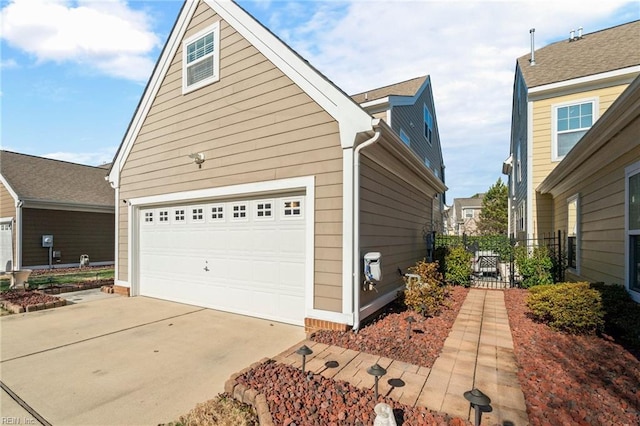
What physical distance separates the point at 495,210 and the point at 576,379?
32590mm

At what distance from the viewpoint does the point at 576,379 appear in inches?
126

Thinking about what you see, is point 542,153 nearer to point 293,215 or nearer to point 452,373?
point 293,215

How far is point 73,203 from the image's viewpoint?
1401 cm

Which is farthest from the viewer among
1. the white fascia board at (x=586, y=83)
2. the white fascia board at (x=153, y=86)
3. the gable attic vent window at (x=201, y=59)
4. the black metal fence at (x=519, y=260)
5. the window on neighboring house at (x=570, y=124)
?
the window on neighboring house at (x=570, y=124)

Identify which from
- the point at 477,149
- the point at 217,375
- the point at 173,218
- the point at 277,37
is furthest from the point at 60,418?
the point at 477,149

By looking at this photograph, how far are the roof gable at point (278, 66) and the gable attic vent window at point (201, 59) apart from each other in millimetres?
368

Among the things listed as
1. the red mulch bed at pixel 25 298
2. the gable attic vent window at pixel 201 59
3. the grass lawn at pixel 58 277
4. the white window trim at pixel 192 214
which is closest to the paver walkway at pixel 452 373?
the white window trim at pixel 192 214

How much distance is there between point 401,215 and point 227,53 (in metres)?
5.08

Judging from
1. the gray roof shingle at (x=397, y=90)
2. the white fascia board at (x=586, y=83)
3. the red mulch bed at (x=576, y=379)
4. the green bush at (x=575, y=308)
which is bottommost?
the red mulch bed at (x=576, y=379)

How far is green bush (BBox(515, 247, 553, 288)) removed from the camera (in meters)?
8.23

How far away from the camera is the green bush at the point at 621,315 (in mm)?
3959

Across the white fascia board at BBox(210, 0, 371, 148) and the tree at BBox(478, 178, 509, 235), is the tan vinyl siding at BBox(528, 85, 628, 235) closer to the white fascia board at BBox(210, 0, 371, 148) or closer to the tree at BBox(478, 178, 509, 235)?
the white fascia board at BBox(210, 0, 371, 148)

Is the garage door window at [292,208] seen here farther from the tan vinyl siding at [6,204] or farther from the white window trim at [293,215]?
the tan vinyl siding at [6,204]

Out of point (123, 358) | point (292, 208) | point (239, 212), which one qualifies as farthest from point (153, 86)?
point (123, 358)
